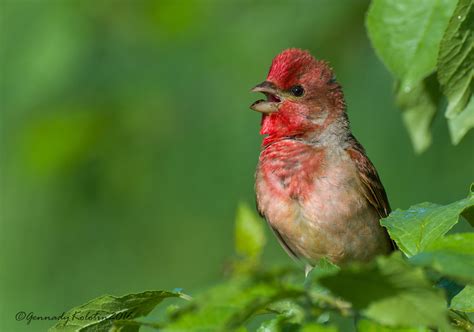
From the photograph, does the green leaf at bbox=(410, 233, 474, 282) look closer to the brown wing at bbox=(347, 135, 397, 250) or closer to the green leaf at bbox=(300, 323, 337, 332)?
the green leaf at bbox=(300, 323, 337, 332)

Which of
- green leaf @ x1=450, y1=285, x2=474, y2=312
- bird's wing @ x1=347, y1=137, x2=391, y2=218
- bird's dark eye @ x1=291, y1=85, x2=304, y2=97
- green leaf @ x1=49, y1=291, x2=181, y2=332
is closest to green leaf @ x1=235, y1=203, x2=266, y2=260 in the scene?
green leaf @ x1=49, y1=291, x2=181, y2=332

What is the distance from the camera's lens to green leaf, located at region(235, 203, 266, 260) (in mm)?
3971

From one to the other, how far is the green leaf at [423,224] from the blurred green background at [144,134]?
463 centimetres

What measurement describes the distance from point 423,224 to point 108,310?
3.68 feet

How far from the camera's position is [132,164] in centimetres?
894

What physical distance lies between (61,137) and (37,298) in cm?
218

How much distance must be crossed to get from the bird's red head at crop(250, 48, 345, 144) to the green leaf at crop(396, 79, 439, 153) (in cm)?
126

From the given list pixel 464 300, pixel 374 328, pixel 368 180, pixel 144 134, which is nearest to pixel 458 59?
pixel 464 300

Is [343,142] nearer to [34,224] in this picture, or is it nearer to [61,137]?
[61,137]

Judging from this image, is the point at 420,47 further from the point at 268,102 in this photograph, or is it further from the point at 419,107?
the point at 268,102

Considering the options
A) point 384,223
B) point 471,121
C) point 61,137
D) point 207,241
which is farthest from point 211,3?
point 384,223

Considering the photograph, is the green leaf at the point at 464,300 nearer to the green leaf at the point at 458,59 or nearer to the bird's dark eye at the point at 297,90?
the green leaf at the point at 458,59

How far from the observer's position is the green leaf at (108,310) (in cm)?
282

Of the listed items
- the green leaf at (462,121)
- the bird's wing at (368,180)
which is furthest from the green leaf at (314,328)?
the bird's wing at (368,180)
